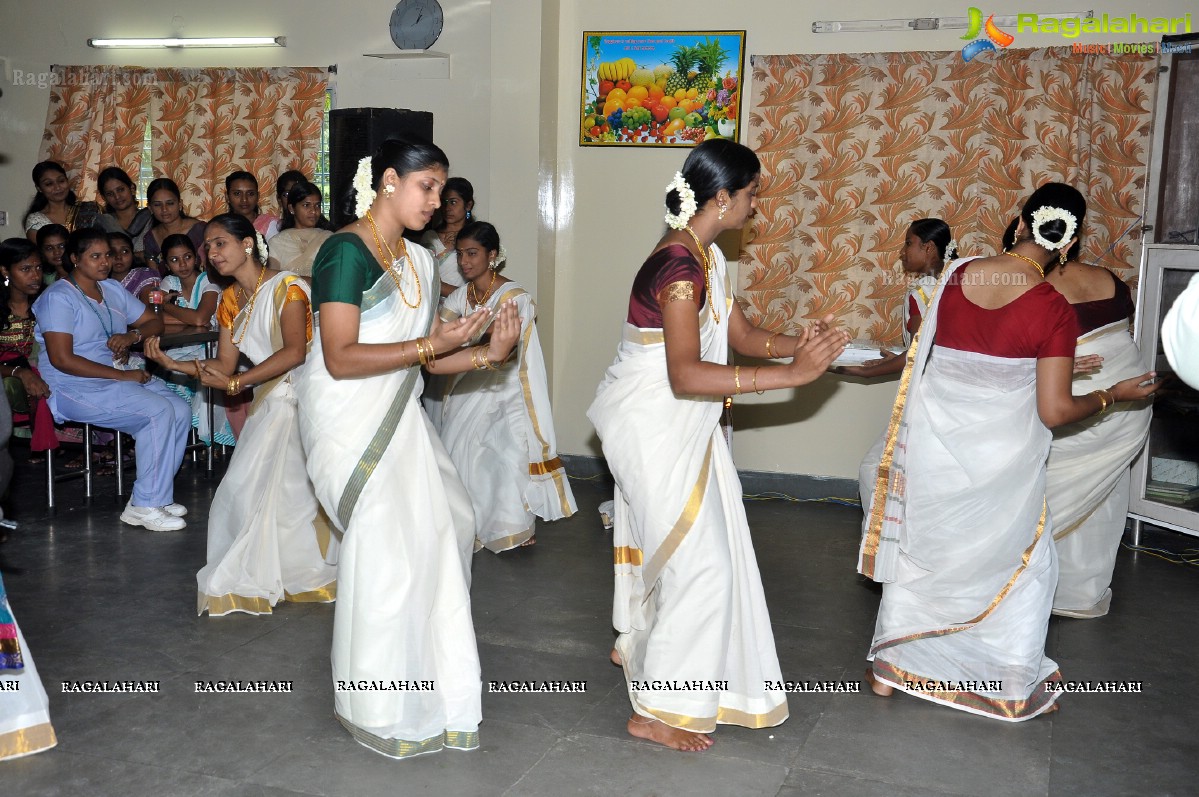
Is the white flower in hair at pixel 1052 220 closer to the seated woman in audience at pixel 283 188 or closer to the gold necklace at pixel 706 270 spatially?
the gold necklace at pixel 706 270

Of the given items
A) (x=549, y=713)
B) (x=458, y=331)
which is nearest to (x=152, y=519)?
(x=549, y=713)

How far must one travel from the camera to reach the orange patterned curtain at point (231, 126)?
21.9 ft

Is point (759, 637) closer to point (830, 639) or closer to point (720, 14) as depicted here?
point (830, 639)

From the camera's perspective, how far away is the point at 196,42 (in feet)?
22.9

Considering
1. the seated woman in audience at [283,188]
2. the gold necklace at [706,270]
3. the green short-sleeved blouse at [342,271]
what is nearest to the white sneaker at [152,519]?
the seated woman in audience at [283,188]

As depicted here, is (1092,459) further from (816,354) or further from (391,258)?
(391,258)

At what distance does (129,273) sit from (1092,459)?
16.1 feet

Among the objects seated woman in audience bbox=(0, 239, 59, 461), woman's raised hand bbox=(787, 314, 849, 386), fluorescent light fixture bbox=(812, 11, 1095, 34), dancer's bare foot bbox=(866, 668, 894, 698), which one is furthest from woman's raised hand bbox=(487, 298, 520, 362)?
fluorescent light fixture bbox=(812, 11, 1095, 34)

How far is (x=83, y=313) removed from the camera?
5.38 m

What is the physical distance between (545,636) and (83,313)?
9.82 feet

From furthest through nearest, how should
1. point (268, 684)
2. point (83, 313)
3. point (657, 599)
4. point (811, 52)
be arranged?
point (811, 52), point (83, 313), point (268, 684), point (657, 599)

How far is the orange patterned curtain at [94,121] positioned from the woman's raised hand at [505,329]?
5195 millimetres

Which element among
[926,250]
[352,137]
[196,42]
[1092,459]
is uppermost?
[196,42]

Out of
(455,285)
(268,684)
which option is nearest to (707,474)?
(268,684)
